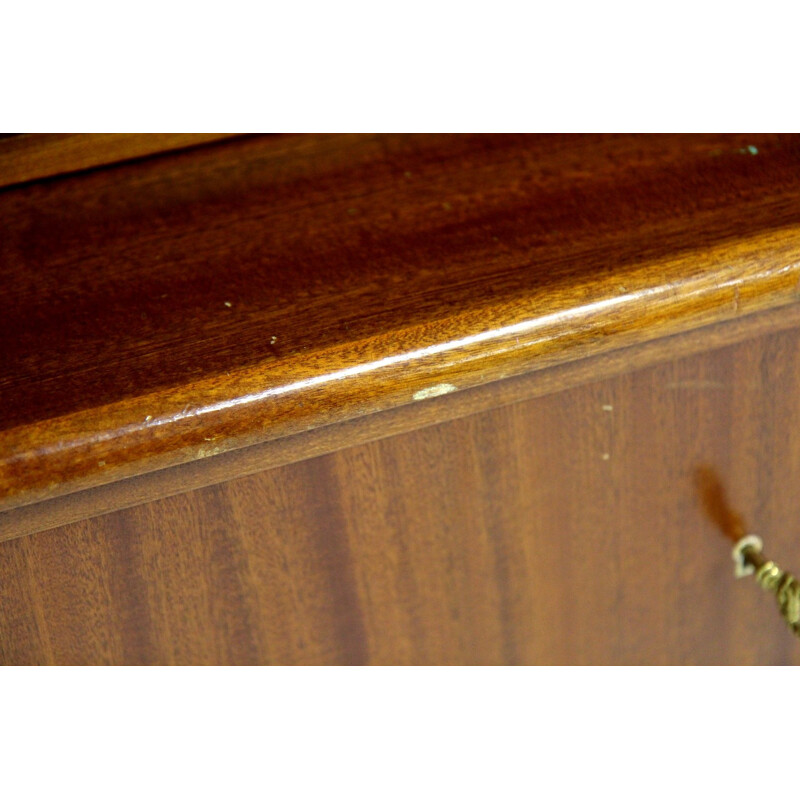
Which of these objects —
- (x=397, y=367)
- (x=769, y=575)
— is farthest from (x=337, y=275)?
(x=769, y=575)

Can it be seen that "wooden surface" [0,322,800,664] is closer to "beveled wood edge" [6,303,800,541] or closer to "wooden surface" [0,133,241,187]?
"beveled wood edge" [6,303,800,541]

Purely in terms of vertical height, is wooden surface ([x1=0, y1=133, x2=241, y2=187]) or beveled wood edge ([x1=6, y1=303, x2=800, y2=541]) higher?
wooden surface ([x1=0, y1=133, x2=241, y2=187])

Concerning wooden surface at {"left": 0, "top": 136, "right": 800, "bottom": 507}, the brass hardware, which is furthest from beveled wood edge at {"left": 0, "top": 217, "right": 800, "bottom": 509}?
the brass hardware

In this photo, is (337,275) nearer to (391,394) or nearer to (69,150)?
(391,394)

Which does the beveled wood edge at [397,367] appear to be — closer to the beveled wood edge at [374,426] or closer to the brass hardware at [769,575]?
the beveled wood edge at [374,426]

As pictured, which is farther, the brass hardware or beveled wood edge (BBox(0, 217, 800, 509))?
the brass hardware

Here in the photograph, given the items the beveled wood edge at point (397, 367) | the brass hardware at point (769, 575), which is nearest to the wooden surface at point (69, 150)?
the beveled wood edge at point (397, 367)

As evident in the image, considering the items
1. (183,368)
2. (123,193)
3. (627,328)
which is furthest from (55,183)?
(627,328)

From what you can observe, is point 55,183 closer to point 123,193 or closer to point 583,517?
point 123,193
